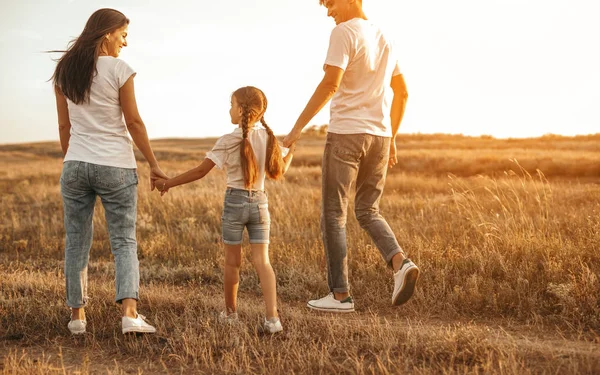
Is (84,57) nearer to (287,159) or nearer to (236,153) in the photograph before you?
(236,153)

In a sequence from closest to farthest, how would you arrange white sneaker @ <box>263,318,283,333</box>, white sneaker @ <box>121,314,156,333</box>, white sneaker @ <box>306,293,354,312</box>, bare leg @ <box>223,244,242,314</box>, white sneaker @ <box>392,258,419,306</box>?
white sneaker @ <box>121,314,156,333</box>, white sneaker @ <box>263,318,283,333</box>, bare leg @ <box>223,244,242,314</box>, white sneaker @ <box>392,258,419,306</box>, white sneaker @ <box>306,293,354,312</box>

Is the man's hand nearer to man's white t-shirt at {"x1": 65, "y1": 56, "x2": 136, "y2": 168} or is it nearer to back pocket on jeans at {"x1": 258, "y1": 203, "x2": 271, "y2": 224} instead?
back pocket on jeans at {"x1": 258, "y1": 203, "x2": 271, "y2": 224}

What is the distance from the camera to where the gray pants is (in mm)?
4984

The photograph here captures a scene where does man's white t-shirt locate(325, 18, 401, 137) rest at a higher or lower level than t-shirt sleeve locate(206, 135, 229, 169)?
higher

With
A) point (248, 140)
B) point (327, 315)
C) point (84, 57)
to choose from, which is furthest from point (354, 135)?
point (84, 57)

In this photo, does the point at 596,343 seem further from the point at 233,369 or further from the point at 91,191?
the point at 91,191

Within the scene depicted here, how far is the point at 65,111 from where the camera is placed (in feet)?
15.1

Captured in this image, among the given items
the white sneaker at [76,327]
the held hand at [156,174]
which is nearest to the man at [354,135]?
the held hand at [156,174]

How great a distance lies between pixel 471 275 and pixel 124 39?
13.3 ft

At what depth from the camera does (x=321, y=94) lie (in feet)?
15.6

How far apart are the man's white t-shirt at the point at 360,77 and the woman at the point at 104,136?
167 cm

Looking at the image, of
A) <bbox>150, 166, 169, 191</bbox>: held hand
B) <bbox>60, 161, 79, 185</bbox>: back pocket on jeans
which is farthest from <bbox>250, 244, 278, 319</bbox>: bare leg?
<bbox>60, 161, 79, 185</bbox>: back pocket on jeans

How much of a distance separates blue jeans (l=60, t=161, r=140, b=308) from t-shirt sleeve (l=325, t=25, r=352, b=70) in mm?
1887

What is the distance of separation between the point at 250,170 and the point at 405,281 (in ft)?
5.55
